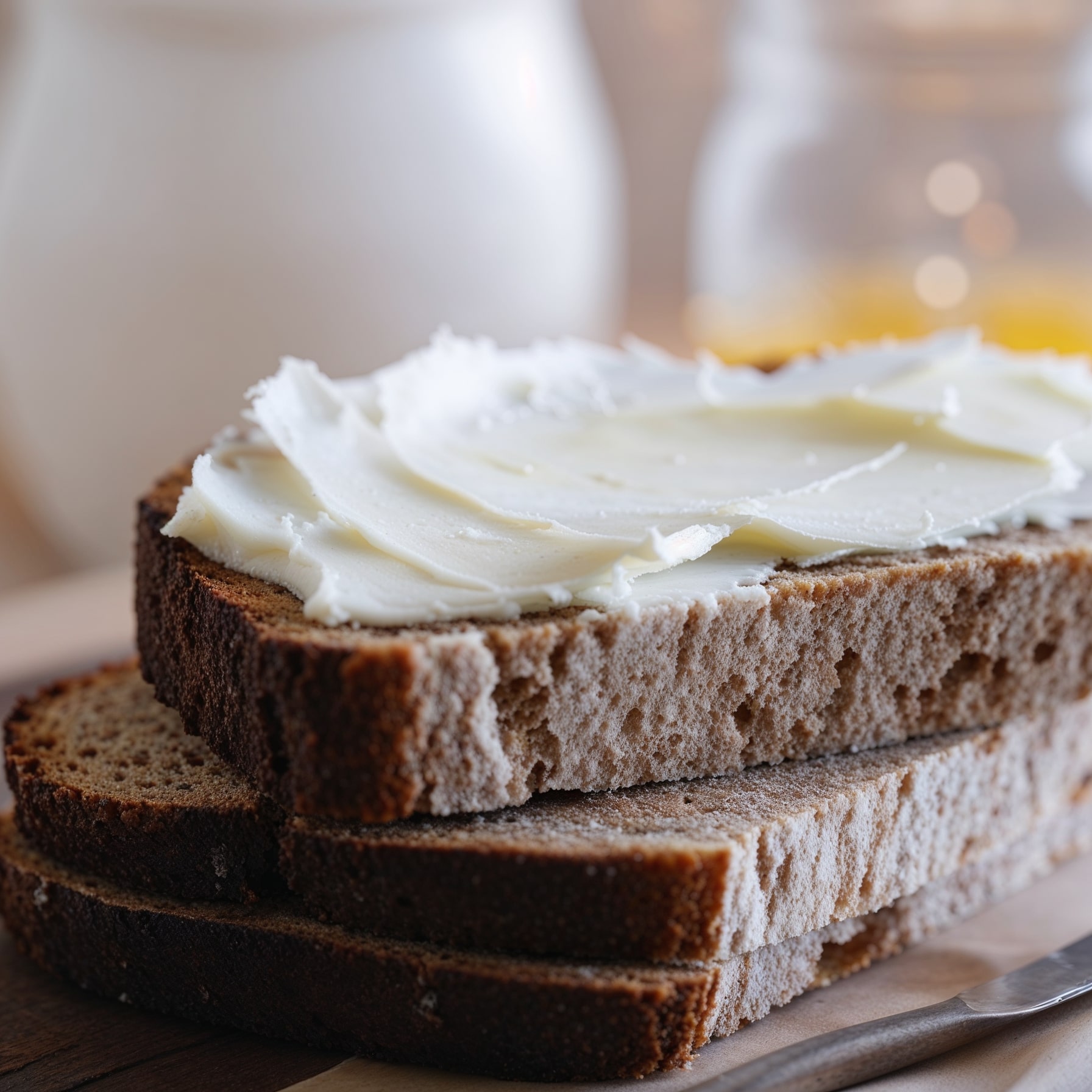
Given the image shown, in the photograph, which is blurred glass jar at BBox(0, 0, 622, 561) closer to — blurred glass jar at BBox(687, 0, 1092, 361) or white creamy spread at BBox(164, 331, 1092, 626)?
blurred glass jar at BBox(687, 0, 1092, 361)

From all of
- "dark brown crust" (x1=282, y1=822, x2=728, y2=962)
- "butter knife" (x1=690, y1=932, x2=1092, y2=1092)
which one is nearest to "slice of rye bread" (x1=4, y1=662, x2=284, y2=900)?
"dark brown crust" (x1=282, y1=822, x2=728, y2=962)

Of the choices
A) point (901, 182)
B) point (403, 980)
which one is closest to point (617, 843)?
point (403, 980)

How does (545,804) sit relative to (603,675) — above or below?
below

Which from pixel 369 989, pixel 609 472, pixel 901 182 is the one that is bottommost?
pixel 369 989

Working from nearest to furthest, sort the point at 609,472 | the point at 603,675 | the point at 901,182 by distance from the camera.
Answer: the point at 603,675 < the point at 609,472 < the point at 901,182

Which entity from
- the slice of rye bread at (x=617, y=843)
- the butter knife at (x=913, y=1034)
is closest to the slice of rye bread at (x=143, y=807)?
the slice of rye bread at (x=617, y=843)

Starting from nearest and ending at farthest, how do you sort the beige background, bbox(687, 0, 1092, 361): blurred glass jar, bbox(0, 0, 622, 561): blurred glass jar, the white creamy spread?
1. the white creamy spread
2. bbox(0, 0, 622, 561): blurred glass jar
3. bbox(687, 0, 1092, 361): blurred glass jar
4. the beige background

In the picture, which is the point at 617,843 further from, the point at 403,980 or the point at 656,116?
the point at 656,116
